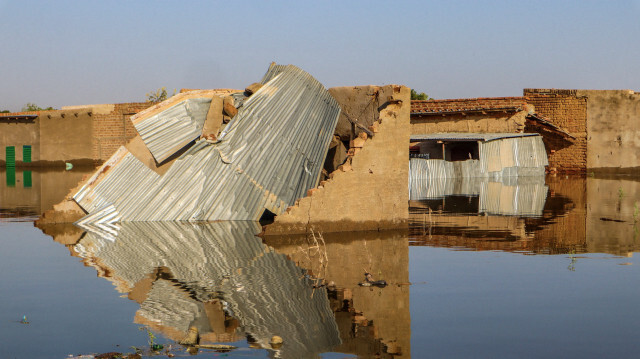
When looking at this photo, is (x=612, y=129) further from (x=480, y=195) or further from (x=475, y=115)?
(x=480, y=195)

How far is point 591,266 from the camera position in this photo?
8.73 metres

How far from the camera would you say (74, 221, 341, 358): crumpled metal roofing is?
19.2 ft

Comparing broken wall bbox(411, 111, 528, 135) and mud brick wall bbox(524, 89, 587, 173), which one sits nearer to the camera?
broken wall bbox(411, 111, 528, 135)

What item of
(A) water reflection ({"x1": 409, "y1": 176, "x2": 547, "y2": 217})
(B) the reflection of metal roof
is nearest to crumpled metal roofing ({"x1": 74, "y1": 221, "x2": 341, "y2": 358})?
(A) water reflection ({"x1": 409, "y1": 176, "x2": 547, "y2": 217})

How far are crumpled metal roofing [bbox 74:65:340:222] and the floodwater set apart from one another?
1.43 ft

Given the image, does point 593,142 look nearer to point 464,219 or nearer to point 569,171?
point 569,171

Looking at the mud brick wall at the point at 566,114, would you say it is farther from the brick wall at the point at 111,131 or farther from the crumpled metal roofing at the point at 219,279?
the crumpled metal roofing at the point at 219,279

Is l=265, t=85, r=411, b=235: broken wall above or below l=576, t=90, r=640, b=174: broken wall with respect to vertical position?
below

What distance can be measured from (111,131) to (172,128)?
24721mm

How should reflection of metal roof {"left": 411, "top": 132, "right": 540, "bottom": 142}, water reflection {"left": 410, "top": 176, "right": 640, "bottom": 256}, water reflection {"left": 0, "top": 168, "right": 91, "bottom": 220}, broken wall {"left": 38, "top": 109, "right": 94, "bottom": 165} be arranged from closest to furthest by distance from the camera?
1. water reflection {"left": 410, "top": 176, "right": 640, "bottom": 256}
2. water reflection {"left": 0, "top": 168, "right": 91, "bottom": 220}
3. reflection of metal roof {"left": 411, "top": 132, "right": 540, "bottom": 142}
4. broken wall {"left": 38, "top": 109, "right": 94, "bottom": 165}

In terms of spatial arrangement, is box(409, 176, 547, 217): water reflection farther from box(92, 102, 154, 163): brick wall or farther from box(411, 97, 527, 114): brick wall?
box(92, 102, 154, 163): brick wall

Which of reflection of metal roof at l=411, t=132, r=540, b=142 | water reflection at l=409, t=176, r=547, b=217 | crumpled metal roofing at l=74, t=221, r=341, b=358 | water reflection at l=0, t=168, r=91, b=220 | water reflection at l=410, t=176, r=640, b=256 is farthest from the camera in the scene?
reflection of metal roof at l=411, t=132, r=540, b=142

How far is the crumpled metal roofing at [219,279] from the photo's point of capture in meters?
5.84

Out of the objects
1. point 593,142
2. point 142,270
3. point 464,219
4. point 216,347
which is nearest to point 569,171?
point 593,142
